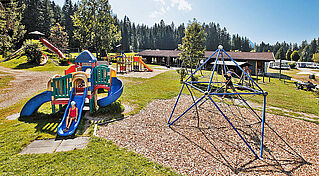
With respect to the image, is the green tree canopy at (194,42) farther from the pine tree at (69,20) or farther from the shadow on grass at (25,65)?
the pine tree at (69,20)

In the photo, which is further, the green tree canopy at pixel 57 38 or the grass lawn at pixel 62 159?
the green tree canopy at pixel 57 38

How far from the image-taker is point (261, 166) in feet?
19.4

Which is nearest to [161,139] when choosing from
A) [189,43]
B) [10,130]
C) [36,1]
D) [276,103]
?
[10,130]

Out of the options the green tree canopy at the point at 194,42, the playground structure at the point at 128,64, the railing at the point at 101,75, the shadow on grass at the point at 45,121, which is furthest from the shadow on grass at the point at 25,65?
the green tree canopy at the point at 194,42

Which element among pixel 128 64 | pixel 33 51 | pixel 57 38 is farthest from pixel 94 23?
pixel 57 38

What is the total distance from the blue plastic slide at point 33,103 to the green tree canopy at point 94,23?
29464mm

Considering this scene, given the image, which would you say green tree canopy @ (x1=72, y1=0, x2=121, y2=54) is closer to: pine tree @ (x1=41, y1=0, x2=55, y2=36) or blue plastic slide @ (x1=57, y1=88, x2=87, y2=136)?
pine tree @ (x1=41, y1=0, x2=55, y2=36)

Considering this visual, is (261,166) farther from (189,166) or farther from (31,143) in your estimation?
(31,143)

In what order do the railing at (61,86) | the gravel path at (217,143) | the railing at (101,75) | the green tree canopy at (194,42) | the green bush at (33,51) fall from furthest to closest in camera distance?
the green bush at (33,51)
the green tree canopy at (194,42)
the railing at (101,75)
the railing at (61,86)
the gravel path at (217,143)

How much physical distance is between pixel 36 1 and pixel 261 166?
75.1 meters

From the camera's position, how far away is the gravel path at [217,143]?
5.85 metres

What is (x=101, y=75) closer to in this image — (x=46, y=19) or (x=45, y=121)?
(x=45, y=121)

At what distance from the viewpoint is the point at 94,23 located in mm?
36219

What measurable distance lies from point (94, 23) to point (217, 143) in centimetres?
3710
